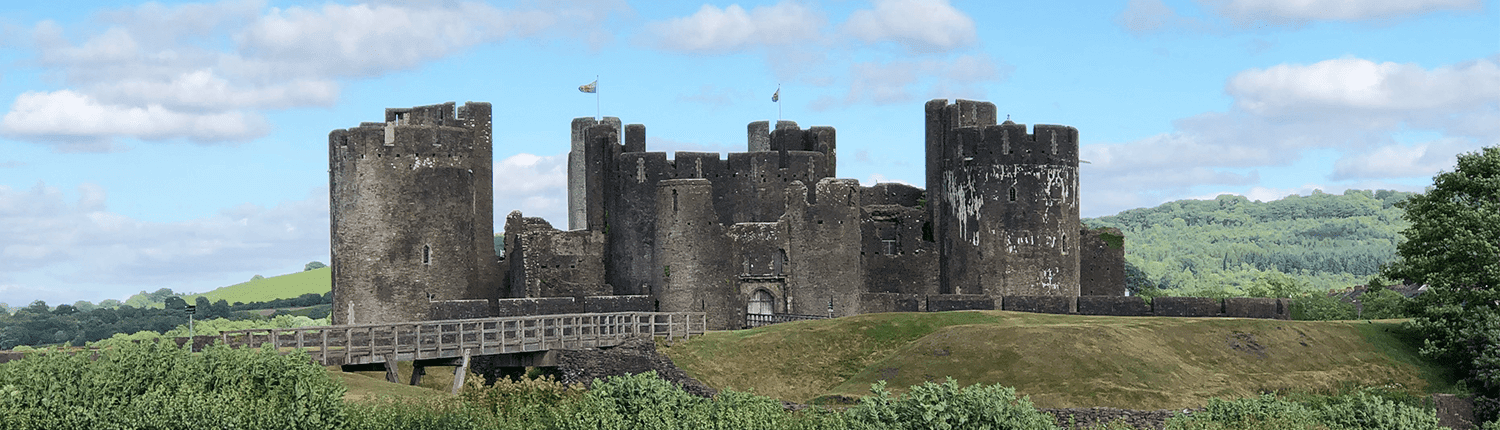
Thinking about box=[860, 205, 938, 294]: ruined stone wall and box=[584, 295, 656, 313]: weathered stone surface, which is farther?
box=[860, 205, 938, 294]: ruined stone wall

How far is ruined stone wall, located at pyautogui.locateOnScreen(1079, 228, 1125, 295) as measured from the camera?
7150cm

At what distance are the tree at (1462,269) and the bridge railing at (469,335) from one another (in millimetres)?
26023

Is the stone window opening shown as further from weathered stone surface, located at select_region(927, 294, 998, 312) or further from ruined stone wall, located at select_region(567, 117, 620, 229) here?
ruined stone wall, located at select_region(567, 117, 620, 229)

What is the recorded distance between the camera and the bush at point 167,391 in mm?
33875

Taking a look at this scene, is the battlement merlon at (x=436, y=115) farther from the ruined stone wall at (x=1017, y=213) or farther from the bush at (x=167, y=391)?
the bush at (x=167, y=391)

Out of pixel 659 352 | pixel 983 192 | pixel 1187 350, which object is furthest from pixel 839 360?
pixel 983 192

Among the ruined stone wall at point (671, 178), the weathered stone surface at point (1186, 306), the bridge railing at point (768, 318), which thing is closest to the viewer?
the weathered stone surface at point (1186, 306)

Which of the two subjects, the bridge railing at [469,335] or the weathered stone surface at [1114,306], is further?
the weathered stone surface at [1114,306]

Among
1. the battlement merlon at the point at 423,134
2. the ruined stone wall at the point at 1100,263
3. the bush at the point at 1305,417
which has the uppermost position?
the battlement merlon at the point at 423,134

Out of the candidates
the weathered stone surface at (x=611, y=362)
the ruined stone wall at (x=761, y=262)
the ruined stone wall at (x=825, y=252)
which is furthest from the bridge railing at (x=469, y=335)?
the ruined stone wall at (x=825, y=252)

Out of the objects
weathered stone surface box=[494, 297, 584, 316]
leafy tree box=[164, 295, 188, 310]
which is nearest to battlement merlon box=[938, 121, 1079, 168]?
weathered stone surface box=[494, 297, 584, 316]

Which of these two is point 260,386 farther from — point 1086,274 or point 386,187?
point 1086,274

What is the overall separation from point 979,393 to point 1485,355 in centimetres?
2705

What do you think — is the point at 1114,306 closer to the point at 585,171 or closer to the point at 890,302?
the point at 890,302
